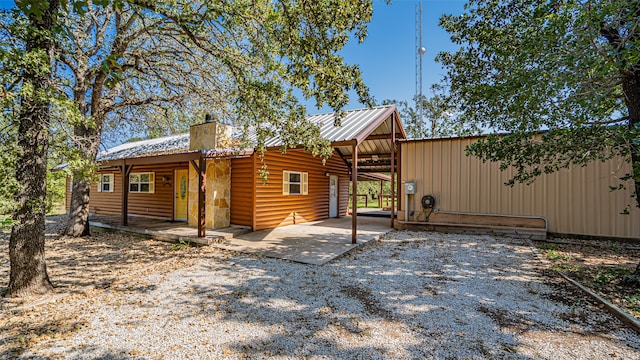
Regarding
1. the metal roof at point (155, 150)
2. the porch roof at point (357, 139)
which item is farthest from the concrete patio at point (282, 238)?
the metal roof at point (155, 150)

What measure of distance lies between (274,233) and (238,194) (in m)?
1.63

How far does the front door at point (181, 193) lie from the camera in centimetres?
950

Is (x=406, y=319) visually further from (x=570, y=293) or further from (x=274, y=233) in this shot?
(x=274, y=233)

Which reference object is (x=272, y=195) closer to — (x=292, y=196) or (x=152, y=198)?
(x=292, y=196)

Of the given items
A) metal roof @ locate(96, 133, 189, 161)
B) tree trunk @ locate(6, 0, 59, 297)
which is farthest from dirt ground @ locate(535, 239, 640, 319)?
metal roof @ locate(96, 133, 189, 161)

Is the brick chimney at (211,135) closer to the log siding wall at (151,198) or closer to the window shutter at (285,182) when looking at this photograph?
the log siding wall at (151,198)

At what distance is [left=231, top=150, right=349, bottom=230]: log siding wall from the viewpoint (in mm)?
8039

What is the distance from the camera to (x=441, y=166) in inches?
334

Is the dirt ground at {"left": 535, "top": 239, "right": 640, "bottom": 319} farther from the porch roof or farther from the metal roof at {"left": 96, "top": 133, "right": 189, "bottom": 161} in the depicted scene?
the metal roof at {"left": 96, "top": 133, "right": 189, "bottom": 161}

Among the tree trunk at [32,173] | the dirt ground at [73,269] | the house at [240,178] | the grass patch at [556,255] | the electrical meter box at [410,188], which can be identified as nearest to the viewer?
the dirt ground at [73,269]

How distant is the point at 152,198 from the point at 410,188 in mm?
9120

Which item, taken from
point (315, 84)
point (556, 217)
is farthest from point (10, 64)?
point (556, 217)

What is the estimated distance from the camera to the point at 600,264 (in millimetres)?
4988

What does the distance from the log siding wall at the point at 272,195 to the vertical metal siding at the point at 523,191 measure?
3.25 m
